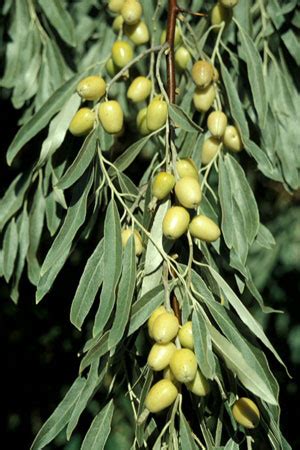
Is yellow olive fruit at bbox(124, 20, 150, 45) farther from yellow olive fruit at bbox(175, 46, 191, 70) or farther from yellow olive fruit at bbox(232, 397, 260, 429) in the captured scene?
yellow olive fruit at bbox(232, 397, 260, 429)

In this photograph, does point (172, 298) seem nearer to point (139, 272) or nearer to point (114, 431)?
point (139, 272)

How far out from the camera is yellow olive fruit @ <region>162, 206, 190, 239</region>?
1.32 metres

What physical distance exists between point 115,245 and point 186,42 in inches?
20.4

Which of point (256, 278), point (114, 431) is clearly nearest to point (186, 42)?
point (256, 278)

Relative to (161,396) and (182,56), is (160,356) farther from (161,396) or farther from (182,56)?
(182,56)

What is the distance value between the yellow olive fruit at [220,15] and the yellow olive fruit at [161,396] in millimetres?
745

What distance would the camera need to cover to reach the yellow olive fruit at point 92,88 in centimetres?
149

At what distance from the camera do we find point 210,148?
1601 mm

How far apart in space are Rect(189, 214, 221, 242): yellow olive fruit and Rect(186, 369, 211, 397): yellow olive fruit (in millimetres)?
205

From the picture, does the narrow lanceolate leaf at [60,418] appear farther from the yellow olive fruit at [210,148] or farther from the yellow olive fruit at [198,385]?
the yellow olive fruit at [210,148]

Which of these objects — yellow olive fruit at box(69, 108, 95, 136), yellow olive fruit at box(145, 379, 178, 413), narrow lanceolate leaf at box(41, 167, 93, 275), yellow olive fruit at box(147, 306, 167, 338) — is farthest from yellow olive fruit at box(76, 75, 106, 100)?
yellow olive fruit at box(145, 379, 178, 413)

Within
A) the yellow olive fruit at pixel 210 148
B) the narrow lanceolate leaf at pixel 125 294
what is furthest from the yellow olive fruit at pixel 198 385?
the yellow olive fruit at pixel 210 148

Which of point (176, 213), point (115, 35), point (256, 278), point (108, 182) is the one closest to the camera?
point (176, 213)

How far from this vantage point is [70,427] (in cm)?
137
